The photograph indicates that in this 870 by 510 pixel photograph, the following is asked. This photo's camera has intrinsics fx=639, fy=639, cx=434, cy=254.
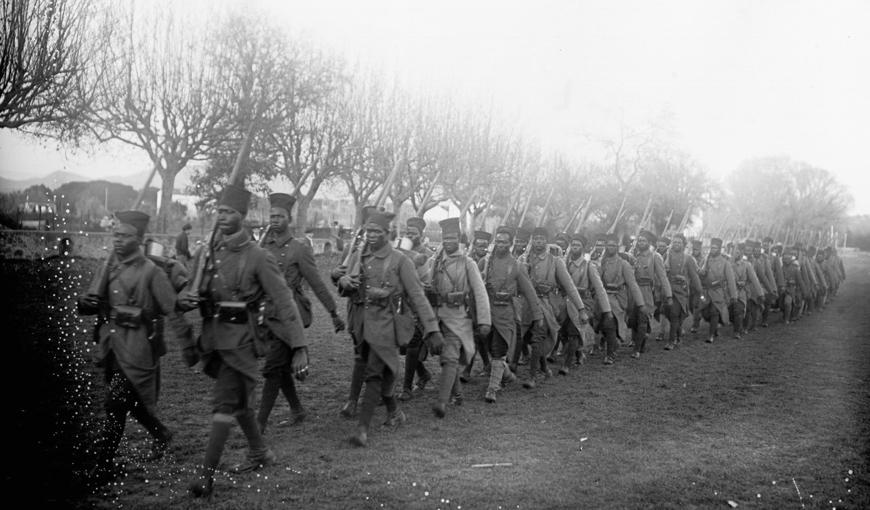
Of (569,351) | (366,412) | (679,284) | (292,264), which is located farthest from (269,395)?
(679,284)

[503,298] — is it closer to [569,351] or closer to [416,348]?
[416,348]

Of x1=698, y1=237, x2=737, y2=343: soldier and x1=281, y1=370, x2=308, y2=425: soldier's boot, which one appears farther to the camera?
x1=698, y1=237, x2=737, y2=343: soldier

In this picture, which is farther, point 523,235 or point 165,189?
point 165,189

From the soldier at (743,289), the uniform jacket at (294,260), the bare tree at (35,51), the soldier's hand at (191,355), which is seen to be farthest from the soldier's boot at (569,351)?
the bare tree at (35,51)

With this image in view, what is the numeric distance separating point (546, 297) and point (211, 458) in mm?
5631

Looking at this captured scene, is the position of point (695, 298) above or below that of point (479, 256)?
below

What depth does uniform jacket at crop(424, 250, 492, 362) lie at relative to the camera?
23.7 ft

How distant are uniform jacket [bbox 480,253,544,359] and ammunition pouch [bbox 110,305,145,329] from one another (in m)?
4.15

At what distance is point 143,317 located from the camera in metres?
5.04

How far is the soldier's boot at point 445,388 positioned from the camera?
6.73 meters

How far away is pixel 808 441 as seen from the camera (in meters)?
6.17

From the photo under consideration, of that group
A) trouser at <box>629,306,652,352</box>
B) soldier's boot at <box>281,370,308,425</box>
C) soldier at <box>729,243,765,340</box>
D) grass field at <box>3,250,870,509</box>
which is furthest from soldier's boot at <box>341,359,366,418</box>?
soldier at <box>729,243,765,340</box>

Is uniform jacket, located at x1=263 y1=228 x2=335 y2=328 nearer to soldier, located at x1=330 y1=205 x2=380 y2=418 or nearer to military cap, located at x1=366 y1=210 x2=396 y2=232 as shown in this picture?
soldier, located at x1=330 y1=205 x2=380 y2=418

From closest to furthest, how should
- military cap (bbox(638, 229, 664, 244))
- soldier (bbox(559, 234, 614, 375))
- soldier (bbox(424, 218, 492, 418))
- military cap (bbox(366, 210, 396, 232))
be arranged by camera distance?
1. military cap (bbox(366, 210, 396, 232))
2. soldier (bbox(424, 218, 492, 418))
3. soldier (bbox(559, 234, 614, 375))
4. military cap (bbox(638, 229, 664, 244))
